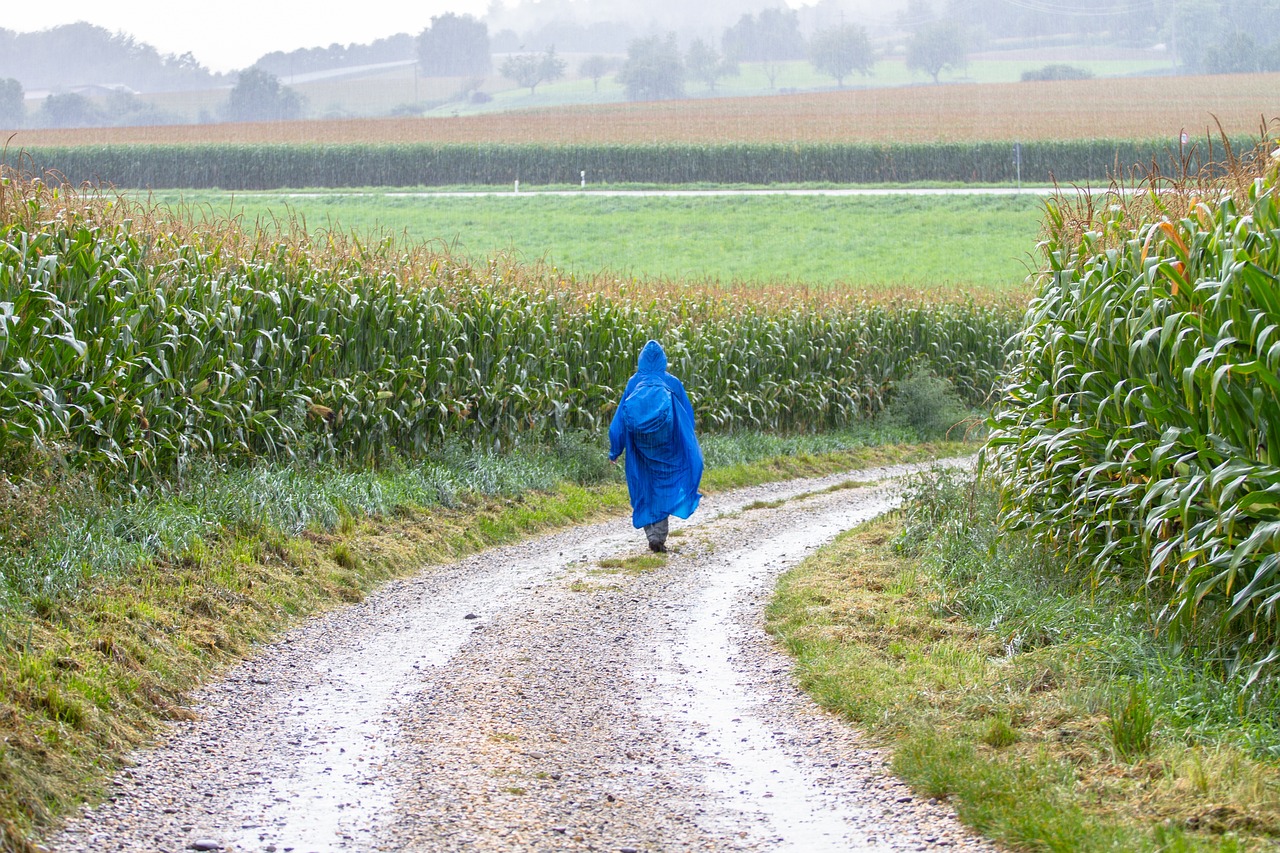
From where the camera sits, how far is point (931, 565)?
29.4 ft

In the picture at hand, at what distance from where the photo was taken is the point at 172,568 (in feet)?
25.2

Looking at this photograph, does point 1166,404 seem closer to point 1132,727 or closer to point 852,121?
point 1132,727

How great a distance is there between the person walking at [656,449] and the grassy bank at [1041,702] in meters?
2.30

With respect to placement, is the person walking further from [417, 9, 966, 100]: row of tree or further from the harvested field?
[417, 9, 966, 100]: row of tree

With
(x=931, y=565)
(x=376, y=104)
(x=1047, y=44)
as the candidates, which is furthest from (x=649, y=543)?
(x=1047, y=44)

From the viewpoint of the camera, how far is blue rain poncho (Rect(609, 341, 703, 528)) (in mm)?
11117

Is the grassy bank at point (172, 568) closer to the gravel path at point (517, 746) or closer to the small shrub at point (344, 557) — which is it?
the small shrub at point (344, 557)

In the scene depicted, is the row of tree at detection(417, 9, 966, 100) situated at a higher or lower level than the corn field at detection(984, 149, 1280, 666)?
higher

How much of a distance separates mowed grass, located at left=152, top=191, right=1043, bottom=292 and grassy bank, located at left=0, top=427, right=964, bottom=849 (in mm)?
22034

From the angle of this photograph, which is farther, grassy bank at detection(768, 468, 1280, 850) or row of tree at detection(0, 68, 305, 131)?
row of tree at detection(0, 68, 305, 131)

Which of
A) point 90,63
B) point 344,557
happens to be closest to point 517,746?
point 344,557

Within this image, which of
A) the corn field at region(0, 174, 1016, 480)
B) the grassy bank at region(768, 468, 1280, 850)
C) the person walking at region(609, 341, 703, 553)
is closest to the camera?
the grassy bank at region(768, 468, 1280, 850)

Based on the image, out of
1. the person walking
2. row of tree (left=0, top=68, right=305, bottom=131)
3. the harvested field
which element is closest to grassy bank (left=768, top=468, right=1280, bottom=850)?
the person walking

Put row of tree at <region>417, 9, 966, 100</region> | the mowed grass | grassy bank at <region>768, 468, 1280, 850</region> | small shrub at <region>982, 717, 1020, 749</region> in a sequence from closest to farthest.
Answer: grassy bank at <region>768, 468, 1280, 850</region> < small shrub at <region>982, 717, 1020, 749</region> < the mowed grass < row of tree at <region>417, 9, 966, 100</region>
